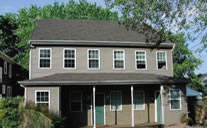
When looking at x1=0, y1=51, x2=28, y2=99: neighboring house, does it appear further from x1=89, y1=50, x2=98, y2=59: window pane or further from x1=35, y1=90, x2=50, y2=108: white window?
x1=89, y1=50, x2=98, y2=59: window pane

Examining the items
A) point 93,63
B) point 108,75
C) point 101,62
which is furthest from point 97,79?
point 101,62

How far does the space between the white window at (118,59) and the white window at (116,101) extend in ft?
6.54

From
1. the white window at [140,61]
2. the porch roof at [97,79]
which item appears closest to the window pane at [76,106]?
the porch roof at [97,79]

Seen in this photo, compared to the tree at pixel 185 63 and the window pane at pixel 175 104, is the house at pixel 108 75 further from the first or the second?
the tree at pixel 185 63

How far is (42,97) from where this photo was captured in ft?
50.9

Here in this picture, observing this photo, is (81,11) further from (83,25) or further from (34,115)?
(34,115)

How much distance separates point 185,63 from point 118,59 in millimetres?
20665

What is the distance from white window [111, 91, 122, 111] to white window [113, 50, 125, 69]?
199cm

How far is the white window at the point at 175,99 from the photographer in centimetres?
1731

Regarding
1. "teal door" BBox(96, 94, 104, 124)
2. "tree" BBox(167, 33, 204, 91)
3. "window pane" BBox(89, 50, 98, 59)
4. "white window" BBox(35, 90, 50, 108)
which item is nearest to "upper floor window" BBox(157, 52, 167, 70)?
"window pane" BBox(89, 50, 98, 59)

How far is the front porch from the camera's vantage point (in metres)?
17.5

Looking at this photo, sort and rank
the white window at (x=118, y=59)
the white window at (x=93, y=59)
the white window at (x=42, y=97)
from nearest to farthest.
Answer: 1. the white window at (x=42, y=97)
2. the white window at (x=93, y=59)
3. the white window at (x=118, y=59)

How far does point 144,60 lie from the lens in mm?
19250

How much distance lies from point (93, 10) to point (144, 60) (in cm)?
1832
